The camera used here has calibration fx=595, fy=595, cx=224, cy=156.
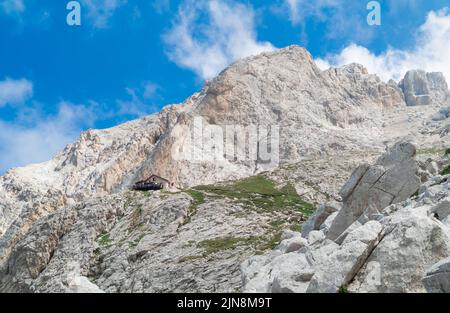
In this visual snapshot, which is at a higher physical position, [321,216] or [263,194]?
[263,194]

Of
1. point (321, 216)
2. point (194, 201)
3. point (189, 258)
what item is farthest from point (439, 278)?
point (194, 201)

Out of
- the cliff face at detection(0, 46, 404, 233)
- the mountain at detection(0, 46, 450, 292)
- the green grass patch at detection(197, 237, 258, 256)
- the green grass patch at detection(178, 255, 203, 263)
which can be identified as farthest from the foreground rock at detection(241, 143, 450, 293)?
the cliff face at detection(0, 46, 404, 233)

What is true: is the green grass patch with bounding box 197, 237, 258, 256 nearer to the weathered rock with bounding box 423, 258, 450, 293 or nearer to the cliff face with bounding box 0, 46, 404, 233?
the weathered rock with bounding box 423, 258, 450, 293

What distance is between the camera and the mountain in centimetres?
6494

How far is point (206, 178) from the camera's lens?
128 metres

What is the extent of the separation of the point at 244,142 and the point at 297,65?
1813 inches

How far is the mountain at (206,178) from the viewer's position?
64.9 metres

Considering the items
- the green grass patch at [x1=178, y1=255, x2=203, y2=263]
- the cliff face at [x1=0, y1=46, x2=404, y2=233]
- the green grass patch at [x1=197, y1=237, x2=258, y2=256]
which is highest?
the cliff face at [x1=0, y1=46, x2=404, y2=233]

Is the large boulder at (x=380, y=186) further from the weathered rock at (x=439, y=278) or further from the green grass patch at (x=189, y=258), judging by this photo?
the green grass patch at (x=189, y=258)

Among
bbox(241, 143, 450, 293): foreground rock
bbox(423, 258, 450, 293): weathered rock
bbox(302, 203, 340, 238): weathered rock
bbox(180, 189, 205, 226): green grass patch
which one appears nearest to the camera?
bbox(423, 258, 450, 293): weathered rock

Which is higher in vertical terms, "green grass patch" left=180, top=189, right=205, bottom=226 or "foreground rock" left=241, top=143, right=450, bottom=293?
"green grass patch" left=180, top=189, right=205, bottom=226

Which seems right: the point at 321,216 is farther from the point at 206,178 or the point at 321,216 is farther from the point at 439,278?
the point at 206,178
